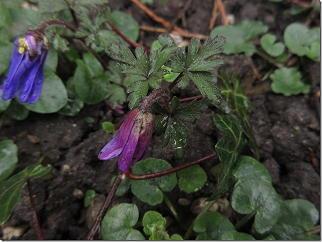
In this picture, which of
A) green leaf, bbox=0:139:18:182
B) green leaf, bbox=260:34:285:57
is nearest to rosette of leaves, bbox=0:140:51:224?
green leaf, bbox=0:139:18:182

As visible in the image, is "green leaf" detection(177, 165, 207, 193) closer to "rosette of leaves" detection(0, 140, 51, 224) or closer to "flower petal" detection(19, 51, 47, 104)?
"rosette of leaves" detection(0, 140, 51, 224)

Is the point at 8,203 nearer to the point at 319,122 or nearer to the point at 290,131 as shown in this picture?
the point at 290,131

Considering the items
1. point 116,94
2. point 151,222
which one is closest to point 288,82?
point 116,94

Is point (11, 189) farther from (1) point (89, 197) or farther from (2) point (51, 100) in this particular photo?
(2) point (51, 100)

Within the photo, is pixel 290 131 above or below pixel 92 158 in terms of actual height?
above

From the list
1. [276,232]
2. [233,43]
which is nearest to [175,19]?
[233,43]
